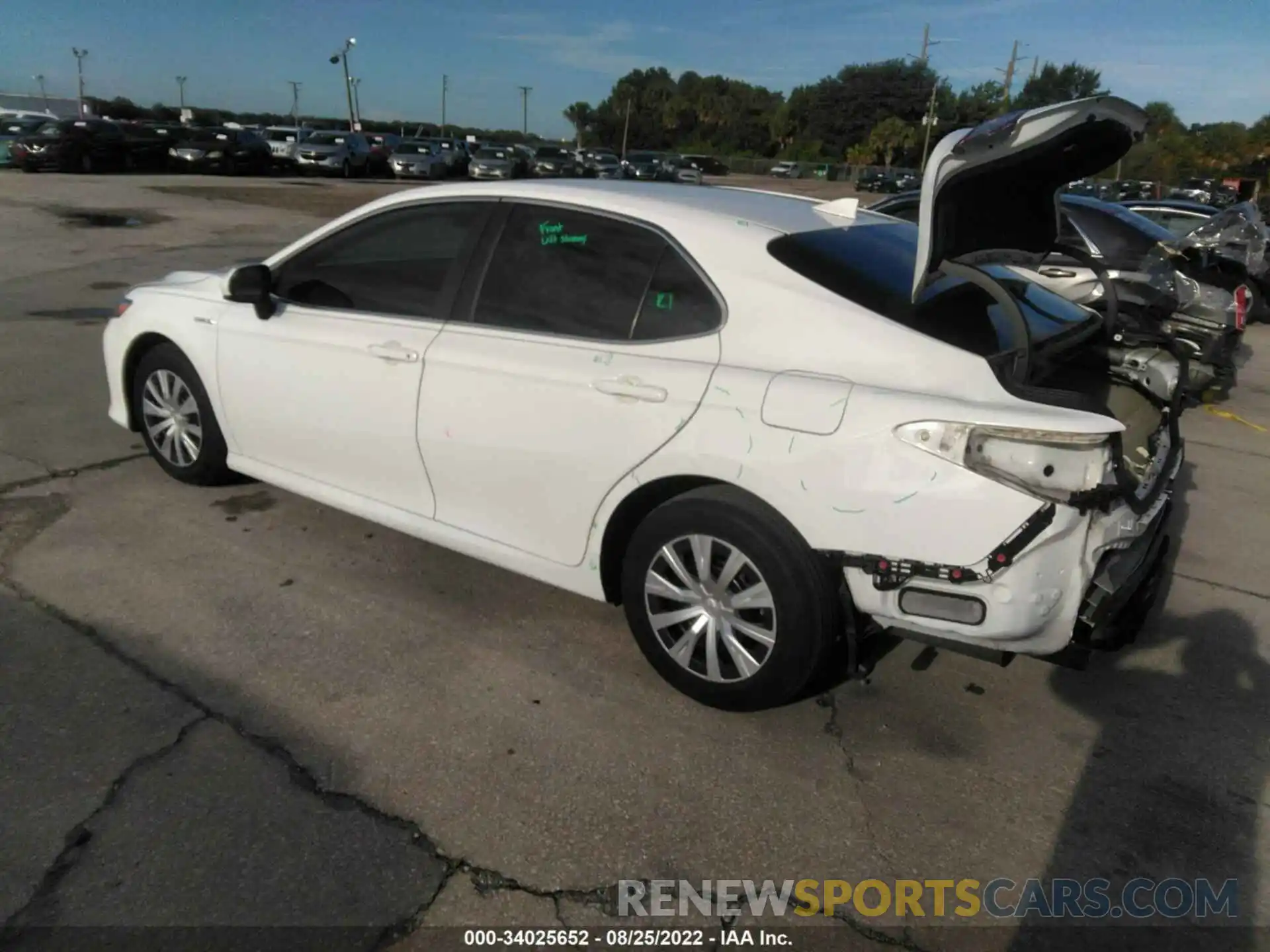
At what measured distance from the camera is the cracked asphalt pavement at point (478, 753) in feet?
7.86

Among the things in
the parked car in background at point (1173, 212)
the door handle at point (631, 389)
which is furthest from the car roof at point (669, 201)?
the parked car in background at point (1173, 212)

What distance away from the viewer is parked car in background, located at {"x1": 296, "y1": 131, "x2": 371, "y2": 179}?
108 feet

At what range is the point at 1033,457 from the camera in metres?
2.53

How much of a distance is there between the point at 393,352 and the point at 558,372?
809mm

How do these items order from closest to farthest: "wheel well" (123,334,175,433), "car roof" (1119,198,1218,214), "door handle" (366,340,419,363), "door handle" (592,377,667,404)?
"door handle" (592,377,667,404) < "door handle" (366,340,419,363) < "wheel well" (123,334,175,433) < "car roof" (1119,198,1218,214)

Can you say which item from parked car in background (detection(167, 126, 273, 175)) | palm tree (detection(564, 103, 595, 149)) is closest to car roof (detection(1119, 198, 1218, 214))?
parked car in background (detection(167, 126, 273, 175))

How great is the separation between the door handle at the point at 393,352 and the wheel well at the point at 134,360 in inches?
59.8

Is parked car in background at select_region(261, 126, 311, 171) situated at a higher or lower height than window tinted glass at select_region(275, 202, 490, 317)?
lower

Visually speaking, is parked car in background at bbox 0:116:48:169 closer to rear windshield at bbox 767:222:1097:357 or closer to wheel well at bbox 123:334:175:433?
wheel well at bbox 123:334:175:433

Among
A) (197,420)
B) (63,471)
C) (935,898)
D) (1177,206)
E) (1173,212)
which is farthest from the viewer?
(1177,206)

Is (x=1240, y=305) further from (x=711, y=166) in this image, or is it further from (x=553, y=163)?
(x=711, y=166)

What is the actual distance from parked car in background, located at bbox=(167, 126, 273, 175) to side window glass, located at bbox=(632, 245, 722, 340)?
31878 mm

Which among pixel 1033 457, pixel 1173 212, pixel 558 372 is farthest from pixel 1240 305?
pixel 558 372

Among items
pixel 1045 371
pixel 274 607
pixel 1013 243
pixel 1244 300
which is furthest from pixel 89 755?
pixel 1244 300
